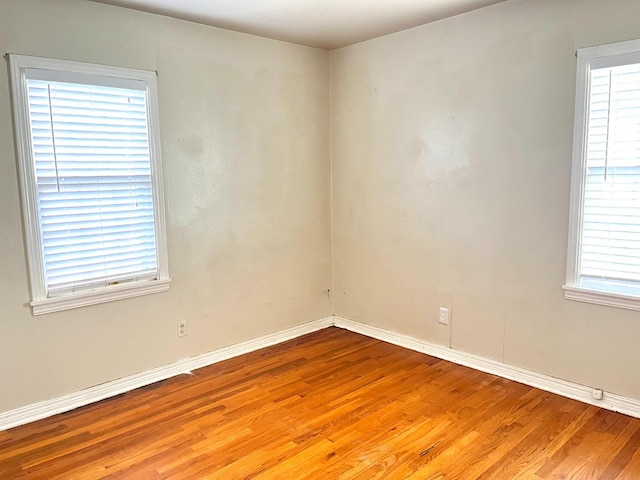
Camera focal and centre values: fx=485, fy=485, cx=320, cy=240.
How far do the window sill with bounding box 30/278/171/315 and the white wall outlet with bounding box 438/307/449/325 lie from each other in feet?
6.59

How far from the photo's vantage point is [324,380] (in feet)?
10.9

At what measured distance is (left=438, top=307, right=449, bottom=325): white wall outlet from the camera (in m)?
3.64

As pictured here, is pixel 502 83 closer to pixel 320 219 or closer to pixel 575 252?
pixel 575 252

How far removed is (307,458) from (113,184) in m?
2.01

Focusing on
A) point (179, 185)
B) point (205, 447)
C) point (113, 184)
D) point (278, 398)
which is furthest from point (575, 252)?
point (113, 184)

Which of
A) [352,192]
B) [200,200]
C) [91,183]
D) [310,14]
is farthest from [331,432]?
[310,14]

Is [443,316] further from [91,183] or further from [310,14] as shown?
[91,183]

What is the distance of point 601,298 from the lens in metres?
2.80

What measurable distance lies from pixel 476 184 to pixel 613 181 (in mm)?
848

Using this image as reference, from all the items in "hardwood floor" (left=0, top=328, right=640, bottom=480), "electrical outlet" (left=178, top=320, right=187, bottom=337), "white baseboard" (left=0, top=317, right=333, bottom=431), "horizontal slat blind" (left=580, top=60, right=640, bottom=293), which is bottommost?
"hardwood floor" (left=0, top=328, right=640, bottom=480)

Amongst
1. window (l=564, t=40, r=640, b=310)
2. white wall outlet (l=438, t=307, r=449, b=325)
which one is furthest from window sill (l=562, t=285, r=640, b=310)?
white wall outlet (l=438, t=307, r=449, b=325)

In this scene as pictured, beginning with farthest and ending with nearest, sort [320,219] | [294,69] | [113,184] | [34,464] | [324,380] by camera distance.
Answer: [320,219]
[294,69]
[324,380]
[113,184]
[34,464]

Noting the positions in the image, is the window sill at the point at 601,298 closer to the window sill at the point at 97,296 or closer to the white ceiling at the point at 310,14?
the white ceiling at the point at 310,14

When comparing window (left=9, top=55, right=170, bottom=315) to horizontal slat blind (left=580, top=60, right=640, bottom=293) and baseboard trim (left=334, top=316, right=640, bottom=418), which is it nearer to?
baseboard trim (left=334, top=316, right=640, bottom=418)
